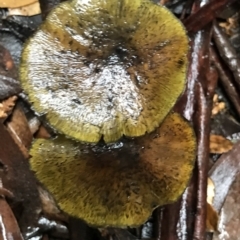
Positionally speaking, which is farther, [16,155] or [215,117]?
[215,117]

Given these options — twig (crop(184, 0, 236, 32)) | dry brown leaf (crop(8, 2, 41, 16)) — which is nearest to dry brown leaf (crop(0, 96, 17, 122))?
dry brown leaf (crop(8, 2, 41, 16))

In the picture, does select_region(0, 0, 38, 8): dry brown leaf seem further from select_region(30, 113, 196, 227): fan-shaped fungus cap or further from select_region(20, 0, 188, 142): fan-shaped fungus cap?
select_region(30, 113, 196, 227): fan-shaped fungus cap

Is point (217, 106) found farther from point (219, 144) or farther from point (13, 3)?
point (13, 3)

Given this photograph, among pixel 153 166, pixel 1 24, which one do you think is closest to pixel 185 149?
pixel 153 166

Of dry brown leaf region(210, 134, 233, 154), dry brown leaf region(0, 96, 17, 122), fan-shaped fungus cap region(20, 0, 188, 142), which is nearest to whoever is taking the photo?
fan-shaped fungus cap region(20, 0, 188, 142)

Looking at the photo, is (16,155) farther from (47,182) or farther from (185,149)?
(185,149)

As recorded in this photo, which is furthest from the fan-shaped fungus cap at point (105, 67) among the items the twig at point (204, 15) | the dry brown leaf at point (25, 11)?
the dry brown leaf at point (25, 11)

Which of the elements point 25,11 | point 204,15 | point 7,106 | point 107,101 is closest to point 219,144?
point 204,15
